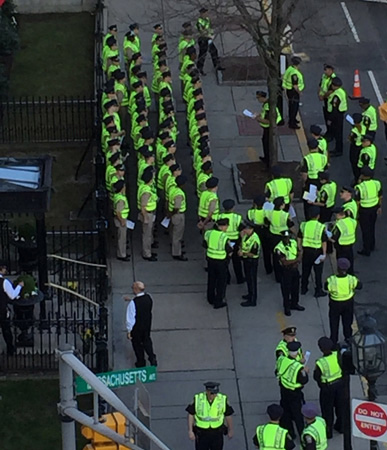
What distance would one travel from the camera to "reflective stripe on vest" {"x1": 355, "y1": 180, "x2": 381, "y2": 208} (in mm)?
21516

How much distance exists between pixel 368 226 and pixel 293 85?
473cm

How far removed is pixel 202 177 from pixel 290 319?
2982mm

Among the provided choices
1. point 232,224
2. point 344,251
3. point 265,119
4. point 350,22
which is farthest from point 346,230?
point 350,22

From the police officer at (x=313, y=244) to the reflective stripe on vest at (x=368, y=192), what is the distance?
4.38 ft

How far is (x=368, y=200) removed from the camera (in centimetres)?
2161

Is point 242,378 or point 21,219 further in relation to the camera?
point 21,219

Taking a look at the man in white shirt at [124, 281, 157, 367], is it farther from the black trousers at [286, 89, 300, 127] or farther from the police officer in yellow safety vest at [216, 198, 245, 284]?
the black trousers at [286, 89, 300, 127]

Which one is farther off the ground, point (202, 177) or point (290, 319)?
point (202, 177)

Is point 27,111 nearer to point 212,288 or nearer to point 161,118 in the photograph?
point 161,118

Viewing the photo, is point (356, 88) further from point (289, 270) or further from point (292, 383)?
point (292, 383)

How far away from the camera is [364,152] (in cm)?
2273

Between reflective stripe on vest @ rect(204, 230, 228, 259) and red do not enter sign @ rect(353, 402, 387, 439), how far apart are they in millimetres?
5949

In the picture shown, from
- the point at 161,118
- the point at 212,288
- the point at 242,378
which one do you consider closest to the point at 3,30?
the point at 161,118

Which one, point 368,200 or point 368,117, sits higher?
point 368,117
